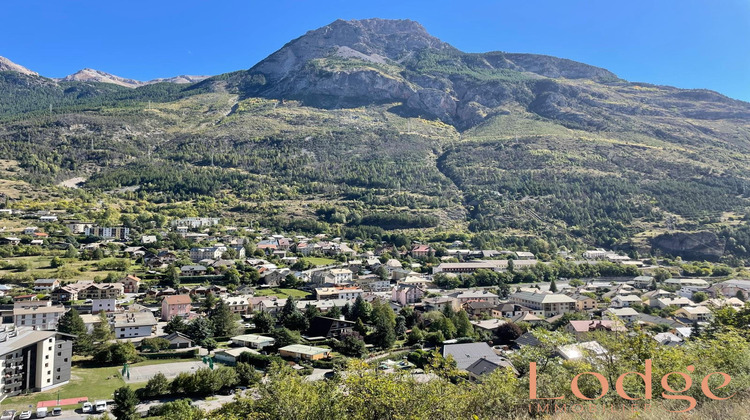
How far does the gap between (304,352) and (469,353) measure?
423 inches

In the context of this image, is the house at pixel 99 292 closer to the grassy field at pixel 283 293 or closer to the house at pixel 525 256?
the grassy field at pixel 283 293

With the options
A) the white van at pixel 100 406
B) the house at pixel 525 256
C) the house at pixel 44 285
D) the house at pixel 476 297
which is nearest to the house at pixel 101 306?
the house at pixel 44 285

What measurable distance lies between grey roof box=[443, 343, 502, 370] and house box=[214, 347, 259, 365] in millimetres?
13068

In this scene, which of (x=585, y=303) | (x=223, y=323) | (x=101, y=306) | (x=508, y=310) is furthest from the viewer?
(x=585, y=303)

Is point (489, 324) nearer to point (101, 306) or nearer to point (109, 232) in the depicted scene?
point (101, 306)

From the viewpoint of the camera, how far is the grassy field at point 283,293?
50.4 meters

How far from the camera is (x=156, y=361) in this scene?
32.1m

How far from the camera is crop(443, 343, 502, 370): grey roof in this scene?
29.6 metres

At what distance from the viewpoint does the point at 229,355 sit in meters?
32.3

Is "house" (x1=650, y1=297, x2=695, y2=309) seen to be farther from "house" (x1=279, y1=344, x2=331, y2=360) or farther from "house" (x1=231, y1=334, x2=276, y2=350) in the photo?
"house" (x1=231, y1=334, x2=276, y2=350)

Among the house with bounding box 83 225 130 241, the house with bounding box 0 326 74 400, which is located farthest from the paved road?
the house with bounding box 83 225 130 241

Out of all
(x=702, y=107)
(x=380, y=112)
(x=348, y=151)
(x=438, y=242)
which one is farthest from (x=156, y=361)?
(x=702, y=107)

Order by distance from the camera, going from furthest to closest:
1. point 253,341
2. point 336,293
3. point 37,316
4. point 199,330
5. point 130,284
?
point 336,293 < point 130,284 < point 37,316 < point 199,330 < point 253,341

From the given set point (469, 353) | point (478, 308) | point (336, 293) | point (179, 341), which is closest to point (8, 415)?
point (179, 341)
